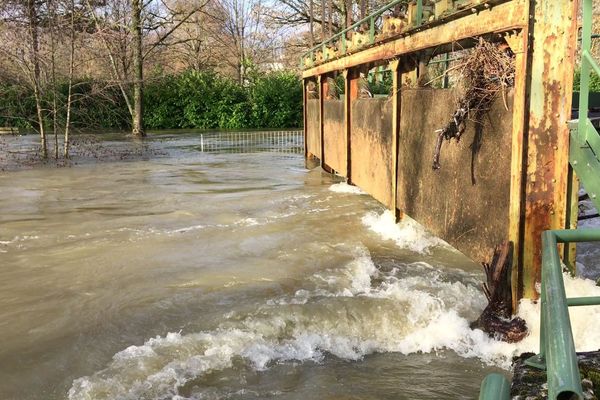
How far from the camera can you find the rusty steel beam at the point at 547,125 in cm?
432

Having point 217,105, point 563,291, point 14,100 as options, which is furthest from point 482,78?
point 217,105

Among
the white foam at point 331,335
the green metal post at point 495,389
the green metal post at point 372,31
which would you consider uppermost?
the green metal post at point 372,31

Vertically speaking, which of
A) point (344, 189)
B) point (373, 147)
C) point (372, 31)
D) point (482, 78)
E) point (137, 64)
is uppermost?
point (137, 64)

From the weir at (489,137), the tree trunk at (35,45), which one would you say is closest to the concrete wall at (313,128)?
the weir at (489,137)

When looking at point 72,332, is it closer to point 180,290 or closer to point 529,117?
point 180,290

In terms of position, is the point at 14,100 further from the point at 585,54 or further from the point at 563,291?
the point at 563,291

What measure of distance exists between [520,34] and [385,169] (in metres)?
3.93

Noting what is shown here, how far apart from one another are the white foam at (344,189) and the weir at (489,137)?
134 inches

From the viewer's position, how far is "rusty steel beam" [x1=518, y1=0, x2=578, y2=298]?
4.32 meters

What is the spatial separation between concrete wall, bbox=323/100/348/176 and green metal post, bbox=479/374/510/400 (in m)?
9.47

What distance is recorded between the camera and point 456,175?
5.81 m

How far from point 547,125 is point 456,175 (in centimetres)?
142

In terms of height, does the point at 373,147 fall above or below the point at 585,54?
below

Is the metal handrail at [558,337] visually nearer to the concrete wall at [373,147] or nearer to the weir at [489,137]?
the weir at [489,137]
